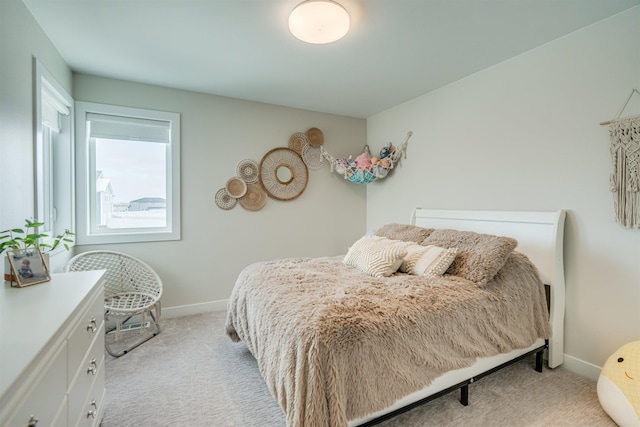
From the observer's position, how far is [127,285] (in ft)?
9.25

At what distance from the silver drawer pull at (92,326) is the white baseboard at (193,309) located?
1.73m

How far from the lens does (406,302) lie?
155 centimetres

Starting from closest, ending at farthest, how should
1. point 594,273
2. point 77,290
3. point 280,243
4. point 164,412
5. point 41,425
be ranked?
point 41,425, point 77,290, point 164,412, point 594,273, point 280,243

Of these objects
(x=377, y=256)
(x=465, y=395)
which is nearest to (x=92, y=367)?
(x=377, y=256)

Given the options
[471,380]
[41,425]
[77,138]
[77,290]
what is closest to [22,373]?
[41,425]

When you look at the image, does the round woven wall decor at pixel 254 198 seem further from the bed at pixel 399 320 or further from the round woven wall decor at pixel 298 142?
the bed at pixel 399 320

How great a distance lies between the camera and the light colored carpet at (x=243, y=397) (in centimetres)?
162

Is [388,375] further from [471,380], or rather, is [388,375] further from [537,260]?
[537,260]

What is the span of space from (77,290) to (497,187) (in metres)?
2.97

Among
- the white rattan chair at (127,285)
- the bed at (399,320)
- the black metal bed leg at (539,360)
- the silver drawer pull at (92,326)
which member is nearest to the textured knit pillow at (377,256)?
the bed at (399,320)

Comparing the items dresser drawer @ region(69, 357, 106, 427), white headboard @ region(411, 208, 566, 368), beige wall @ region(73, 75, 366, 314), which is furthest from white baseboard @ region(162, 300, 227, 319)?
white headboard @ region(411, 208, 566, 368)

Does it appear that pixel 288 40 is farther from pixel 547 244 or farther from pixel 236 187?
pixel 547 244

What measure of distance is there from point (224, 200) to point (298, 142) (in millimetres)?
1159

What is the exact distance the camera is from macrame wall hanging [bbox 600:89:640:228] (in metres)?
1.78
